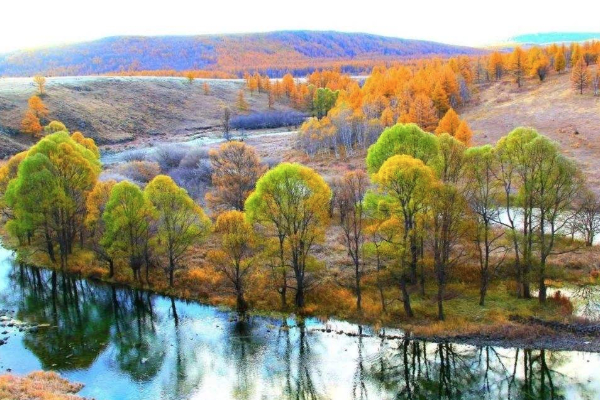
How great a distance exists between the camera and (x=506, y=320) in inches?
1446

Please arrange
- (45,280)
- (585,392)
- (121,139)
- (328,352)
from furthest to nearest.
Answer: (121,139) → (45,280) → (328,352) → (585,392)

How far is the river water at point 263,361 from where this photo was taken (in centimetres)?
3112

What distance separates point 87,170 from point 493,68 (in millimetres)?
120557

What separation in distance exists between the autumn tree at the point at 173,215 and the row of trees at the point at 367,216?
0.35 feet

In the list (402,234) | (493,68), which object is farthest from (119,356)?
(493,68)

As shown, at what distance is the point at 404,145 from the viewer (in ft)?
142

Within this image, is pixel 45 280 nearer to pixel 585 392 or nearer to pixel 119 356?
pixel 119 356

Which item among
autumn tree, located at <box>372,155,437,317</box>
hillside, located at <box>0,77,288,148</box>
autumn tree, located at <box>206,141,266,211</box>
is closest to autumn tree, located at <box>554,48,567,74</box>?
hillside, located at <box>0,77,288,148</box>

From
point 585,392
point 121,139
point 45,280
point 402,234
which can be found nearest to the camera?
point 585,392

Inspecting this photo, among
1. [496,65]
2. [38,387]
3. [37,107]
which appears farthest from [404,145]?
[37,107]

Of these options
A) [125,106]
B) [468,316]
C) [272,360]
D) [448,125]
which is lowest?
[272,360]

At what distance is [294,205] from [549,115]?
81.2 meters

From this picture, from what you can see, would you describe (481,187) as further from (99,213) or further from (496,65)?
(496,65)

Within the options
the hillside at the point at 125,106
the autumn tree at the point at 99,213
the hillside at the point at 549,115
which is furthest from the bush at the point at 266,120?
the autumn tree at the point at 99,213
